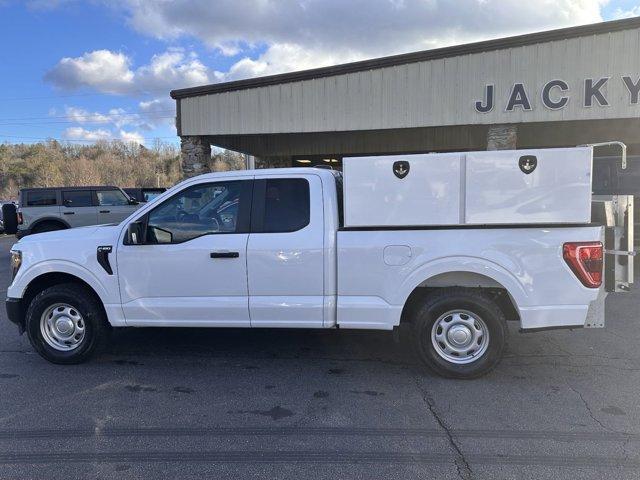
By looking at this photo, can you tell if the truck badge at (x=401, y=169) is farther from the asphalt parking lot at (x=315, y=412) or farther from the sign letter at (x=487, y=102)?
the sign letter at (x=487, y=102)

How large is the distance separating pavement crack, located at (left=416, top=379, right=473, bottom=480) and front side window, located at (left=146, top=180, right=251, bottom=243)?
7.13 feet

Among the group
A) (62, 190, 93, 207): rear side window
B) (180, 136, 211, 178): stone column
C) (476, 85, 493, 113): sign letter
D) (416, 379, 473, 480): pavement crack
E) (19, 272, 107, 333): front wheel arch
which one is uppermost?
(476, 85, 493, 113): sign letter

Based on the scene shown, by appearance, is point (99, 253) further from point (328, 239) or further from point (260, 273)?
point (328, 239)

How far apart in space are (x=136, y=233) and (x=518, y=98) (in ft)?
36.0

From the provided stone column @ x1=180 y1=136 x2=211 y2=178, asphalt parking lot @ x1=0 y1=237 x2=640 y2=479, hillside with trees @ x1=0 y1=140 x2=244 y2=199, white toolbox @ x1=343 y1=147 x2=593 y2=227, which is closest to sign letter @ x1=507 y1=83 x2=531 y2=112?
asphalt parking lot @ x1=0 y1=237 x2=640 y2=479

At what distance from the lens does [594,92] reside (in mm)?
12094

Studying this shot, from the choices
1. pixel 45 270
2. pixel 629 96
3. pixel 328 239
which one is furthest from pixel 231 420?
Result: pixel 629 96

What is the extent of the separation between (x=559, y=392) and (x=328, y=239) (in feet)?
7.63

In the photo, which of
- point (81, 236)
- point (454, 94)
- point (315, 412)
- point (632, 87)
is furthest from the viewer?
point (454, 94)

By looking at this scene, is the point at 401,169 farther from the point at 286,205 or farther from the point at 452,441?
the point at 452,441

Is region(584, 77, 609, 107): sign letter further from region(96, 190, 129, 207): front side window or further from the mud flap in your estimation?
region(96, 190, 129, 207): front side window

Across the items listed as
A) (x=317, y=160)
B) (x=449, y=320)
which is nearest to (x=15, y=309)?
(x=449, y=320)

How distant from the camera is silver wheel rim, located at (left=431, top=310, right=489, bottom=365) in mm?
4422

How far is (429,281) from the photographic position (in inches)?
174
